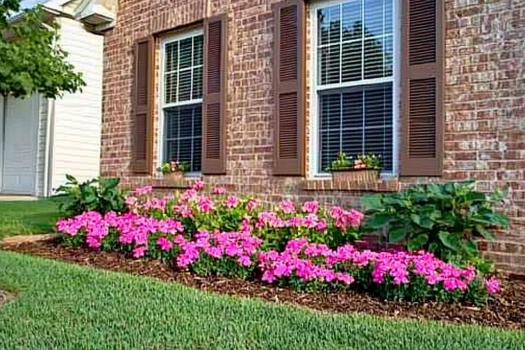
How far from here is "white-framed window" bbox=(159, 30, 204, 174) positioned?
25.3 feet

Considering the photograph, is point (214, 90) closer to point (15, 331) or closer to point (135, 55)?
point (135, 55)

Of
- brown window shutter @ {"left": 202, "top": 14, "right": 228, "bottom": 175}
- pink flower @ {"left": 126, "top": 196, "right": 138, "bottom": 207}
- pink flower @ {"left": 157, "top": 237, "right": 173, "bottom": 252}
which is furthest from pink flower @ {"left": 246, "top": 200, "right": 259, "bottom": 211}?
pink flower @ {"left": 126, "top": 196, "right": 138, "bottom": 207}

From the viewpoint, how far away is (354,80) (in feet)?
19.7

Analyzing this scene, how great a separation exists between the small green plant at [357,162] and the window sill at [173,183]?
213cm

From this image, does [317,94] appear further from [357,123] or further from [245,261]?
[245,261]

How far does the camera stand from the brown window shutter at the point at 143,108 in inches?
319

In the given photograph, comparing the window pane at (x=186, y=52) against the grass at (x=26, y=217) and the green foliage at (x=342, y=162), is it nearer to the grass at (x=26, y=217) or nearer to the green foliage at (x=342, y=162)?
the grass at (x=26, y=217)

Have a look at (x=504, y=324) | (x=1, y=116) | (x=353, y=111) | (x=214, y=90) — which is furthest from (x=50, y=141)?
(x=504, y=324)

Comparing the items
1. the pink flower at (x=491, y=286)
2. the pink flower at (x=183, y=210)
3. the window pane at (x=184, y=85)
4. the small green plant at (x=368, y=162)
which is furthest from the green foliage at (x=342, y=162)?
the window pane at (x=184, y=85)

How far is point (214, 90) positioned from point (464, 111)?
3.26 meters

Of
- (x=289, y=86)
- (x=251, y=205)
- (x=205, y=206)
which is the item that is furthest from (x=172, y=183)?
(x=289, y=86)

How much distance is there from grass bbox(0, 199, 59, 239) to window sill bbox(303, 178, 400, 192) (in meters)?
3.50

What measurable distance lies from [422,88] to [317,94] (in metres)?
1.30

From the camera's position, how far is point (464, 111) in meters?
5.14
